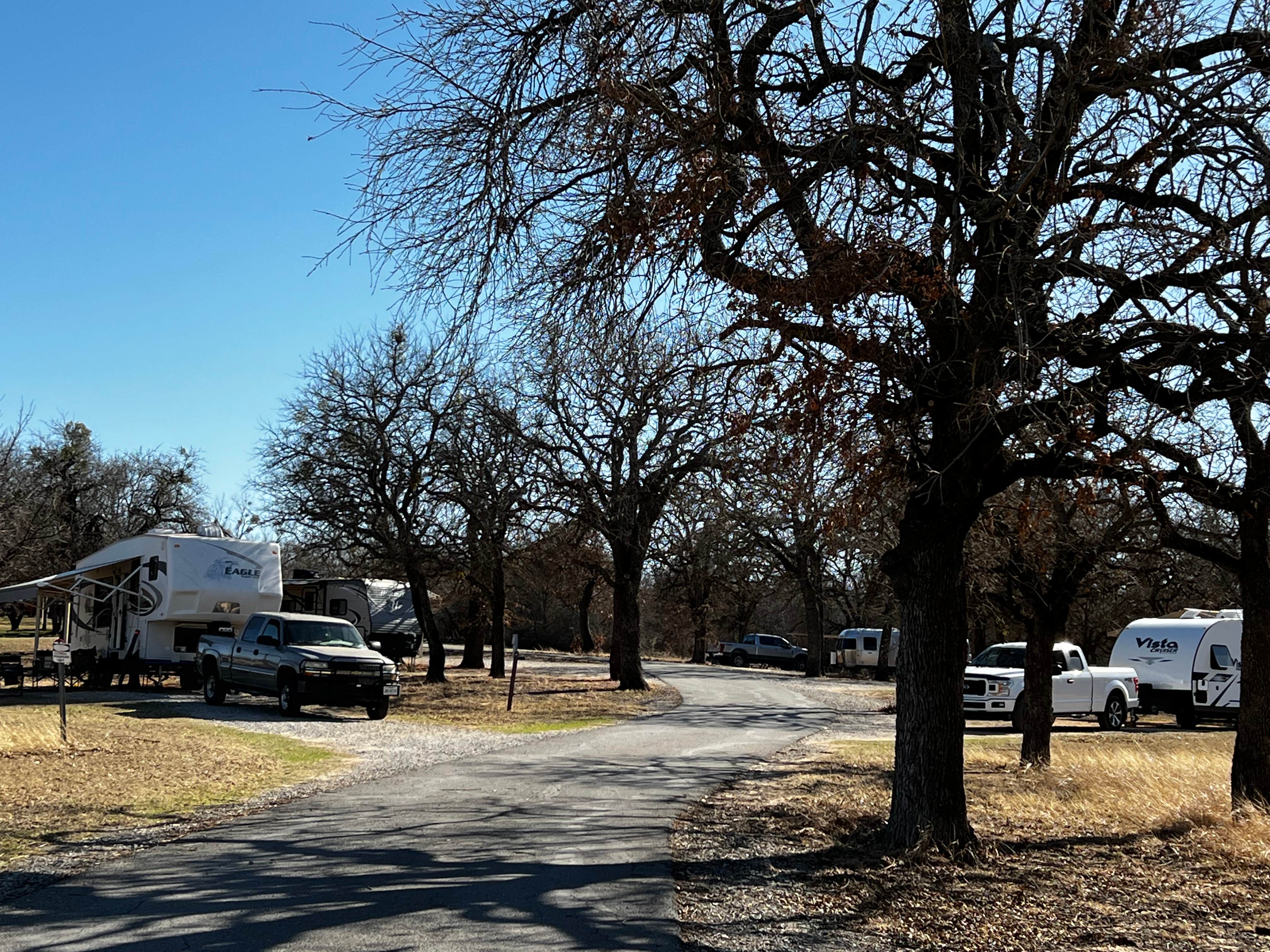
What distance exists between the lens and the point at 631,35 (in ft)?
28.4

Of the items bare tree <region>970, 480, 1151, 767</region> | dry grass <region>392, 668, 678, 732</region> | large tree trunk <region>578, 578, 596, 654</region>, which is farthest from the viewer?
large tree trunk <region>578, 578, 596, 654</region>

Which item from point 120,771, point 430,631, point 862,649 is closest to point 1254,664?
point 120,771

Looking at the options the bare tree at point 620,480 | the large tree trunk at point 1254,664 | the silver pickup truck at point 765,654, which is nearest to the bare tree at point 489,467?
the bare tree at point 620,480

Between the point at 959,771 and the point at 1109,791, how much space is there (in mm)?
4537

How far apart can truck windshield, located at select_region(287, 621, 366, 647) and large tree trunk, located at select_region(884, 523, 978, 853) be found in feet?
50.4

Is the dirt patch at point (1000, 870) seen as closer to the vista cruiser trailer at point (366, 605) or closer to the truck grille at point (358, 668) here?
the truck grille at point (358, 668)

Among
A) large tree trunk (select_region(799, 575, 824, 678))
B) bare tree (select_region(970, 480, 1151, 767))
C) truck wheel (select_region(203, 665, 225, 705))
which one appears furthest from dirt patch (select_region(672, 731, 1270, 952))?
large tree trunk (select_region(799, 575, 824, 678))

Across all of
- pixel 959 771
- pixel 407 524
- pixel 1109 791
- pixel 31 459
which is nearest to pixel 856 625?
pixel 407 524

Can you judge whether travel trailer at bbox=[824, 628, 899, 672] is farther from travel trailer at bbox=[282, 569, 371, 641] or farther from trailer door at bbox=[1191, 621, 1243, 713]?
travel trailer at bbox=[282, 569, 371, 641]

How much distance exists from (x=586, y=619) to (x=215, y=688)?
40932mm

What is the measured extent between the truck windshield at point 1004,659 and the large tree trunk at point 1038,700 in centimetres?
1071

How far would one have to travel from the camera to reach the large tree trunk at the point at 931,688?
A: 9.09m

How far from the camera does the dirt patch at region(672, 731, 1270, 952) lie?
22.1 feet

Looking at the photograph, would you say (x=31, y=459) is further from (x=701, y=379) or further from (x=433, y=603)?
(x=701, y=379)
